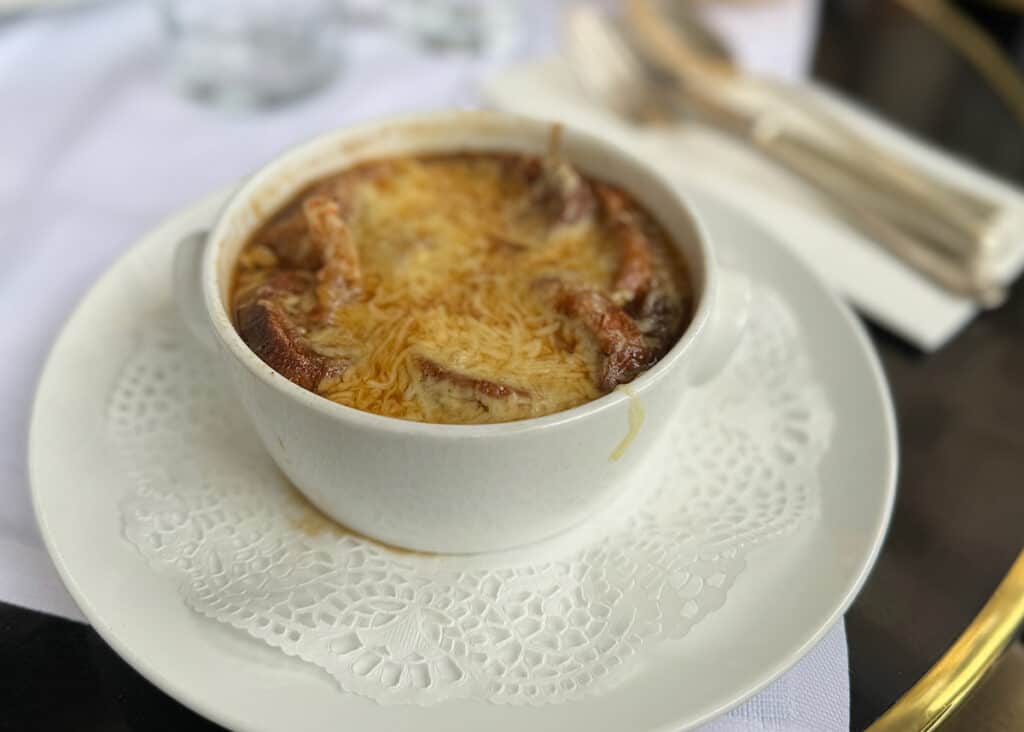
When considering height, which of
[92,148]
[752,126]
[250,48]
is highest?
[752,126]

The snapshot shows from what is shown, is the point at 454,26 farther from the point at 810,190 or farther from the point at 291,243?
the point at 291,243

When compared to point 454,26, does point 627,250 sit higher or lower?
higher

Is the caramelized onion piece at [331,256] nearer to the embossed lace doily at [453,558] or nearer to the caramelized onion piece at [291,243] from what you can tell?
the caramelized onion piece at [291,243]

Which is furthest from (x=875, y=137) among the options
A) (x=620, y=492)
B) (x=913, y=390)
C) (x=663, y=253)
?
(x=620, y=492)

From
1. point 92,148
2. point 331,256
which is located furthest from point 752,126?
point 92,148

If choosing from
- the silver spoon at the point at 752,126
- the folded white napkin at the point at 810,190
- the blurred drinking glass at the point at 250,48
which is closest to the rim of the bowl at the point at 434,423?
the folded white napkin at the point at 810,190

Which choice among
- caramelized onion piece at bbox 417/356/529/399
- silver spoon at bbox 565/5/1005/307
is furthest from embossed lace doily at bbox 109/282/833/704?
silver spoon at bbox 565/5/1005/307
